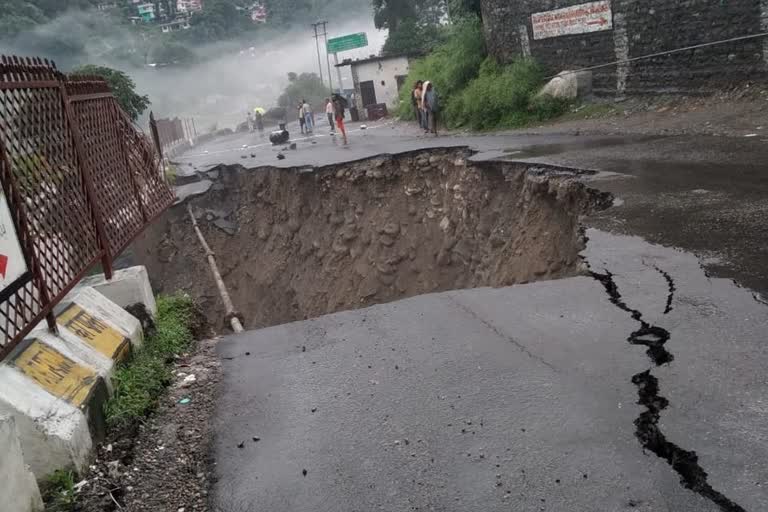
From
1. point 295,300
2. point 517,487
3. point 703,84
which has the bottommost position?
point 295,300

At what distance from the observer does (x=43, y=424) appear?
337cm

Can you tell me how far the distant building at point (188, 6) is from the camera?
7829 centimetres

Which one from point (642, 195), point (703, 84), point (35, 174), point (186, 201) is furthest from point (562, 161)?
point (186, 201)

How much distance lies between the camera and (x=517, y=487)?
9.61 ft

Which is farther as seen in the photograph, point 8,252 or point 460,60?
point 460,60

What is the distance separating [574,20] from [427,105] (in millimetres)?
4383

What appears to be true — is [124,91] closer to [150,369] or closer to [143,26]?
[150,369]

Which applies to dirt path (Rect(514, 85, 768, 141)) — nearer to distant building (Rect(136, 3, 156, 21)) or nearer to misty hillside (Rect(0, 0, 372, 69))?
misty hillside (Rect(0, 0, 372, 69))

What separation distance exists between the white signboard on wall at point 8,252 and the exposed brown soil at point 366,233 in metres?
5.66

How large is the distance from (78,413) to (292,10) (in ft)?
308

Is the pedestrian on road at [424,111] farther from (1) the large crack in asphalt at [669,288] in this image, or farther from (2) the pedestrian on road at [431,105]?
(1) the large crack in asphalt at [669,288]

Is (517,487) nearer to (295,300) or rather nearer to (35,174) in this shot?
(35,174)

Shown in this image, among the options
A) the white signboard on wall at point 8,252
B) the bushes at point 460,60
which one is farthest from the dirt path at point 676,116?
the white signboard on wall at point 8,252

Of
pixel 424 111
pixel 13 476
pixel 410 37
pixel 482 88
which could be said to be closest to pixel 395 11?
→ pixel 410 37
